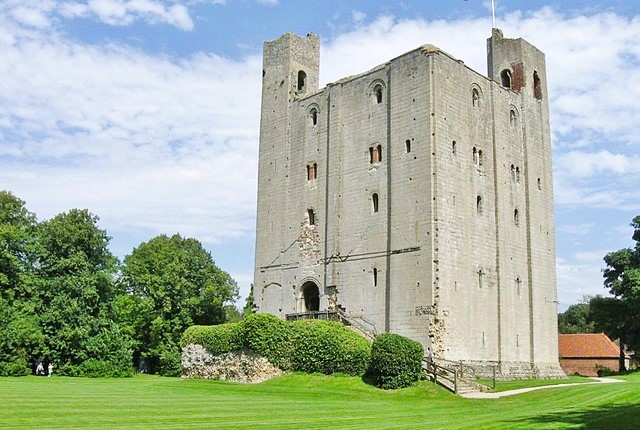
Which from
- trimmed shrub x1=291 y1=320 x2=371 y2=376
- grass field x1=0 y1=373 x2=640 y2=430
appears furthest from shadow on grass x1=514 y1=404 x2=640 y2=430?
trimmed shrub x1=291 y1=320 x2=371 y2=376

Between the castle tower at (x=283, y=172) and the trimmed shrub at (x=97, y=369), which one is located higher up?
the castle tower at (x=283, y=172)

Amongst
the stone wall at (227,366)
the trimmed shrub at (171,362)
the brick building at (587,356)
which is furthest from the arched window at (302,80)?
the brick building at (587,356)

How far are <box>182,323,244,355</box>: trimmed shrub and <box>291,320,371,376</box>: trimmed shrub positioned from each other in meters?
3.25

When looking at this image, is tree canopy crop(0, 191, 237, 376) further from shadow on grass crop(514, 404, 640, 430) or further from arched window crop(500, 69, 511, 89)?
shadow on grass crop(514, 404, 640, 430)

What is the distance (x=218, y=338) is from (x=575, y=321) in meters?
56.9

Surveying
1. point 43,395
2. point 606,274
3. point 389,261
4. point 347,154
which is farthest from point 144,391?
point 606,274

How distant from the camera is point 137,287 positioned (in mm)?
47531

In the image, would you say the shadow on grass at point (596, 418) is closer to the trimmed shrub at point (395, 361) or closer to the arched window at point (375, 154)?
the trimmed shrub at point (395, 361)

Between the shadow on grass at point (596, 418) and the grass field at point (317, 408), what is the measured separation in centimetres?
2

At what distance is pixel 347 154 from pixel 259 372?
12.0m

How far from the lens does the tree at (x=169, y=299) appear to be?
42281mm

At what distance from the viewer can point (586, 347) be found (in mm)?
52344

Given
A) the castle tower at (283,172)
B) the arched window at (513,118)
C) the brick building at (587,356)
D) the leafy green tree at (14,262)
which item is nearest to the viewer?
the arched window at (513,118)

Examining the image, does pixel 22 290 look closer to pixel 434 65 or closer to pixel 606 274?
pixel 434 65
